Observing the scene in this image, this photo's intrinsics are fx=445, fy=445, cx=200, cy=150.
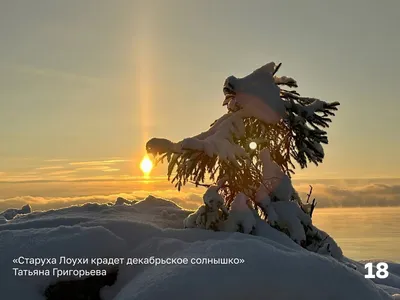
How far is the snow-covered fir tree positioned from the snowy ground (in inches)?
35.0

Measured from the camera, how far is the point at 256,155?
11141mm

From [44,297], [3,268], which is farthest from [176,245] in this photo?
[3,268]

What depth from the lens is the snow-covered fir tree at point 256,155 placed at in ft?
28.9

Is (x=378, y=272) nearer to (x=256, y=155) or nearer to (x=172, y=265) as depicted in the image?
(x=256, y=155)

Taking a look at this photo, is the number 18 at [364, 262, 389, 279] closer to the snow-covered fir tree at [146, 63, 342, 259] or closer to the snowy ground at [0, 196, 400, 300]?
the snow-covered fir tree at [146, 63, 342, 259]

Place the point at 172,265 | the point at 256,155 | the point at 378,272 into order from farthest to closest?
1. the point at 378,272
2. the point at 256,155
3. the point at 172,265

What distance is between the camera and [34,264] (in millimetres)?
6773

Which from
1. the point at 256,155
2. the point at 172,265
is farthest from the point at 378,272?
the point at 172,265

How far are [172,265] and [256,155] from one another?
547cm

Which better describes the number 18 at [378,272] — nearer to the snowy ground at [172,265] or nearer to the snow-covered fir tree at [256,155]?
the snow-covered fir tree at [256,155]

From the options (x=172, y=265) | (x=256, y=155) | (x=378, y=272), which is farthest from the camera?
(x=378, y=272)

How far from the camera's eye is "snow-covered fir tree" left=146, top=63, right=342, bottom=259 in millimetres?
8820

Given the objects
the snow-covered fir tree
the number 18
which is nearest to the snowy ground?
the snow-covered fir tree

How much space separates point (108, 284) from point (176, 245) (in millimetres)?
1199
